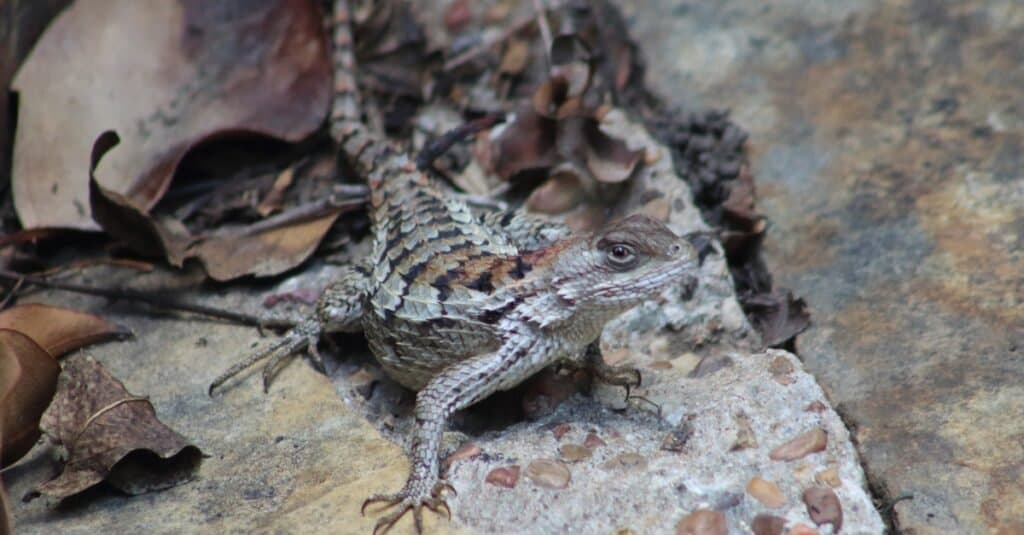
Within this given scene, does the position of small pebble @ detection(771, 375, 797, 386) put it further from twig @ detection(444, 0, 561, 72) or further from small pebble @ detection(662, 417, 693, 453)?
twig @ detection(444, 0, 561, 72)

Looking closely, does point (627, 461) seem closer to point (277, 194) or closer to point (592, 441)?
point (592, 441)

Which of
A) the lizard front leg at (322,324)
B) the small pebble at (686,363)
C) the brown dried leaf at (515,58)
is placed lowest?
the small pebble at (686,363)

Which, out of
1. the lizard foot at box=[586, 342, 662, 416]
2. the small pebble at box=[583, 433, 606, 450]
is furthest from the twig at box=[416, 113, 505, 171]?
the small pebble at box=[583, 433, 606, 450]

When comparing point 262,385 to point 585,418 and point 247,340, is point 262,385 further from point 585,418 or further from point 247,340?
point 585,418

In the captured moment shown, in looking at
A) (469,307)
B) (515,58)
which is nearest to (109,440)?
(469,307)

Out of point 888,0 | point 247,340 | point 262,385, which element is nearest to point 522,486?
point 262,385

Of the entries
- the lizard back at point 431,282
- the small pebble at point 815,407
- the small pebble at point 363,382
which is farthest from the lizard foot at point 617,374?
the small pebble at point 363,382

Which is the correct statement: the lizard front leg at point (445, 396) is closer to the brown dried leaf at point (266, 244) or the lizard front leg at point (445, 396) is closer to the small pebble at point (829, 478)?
the small pebble at point (829, 478)
